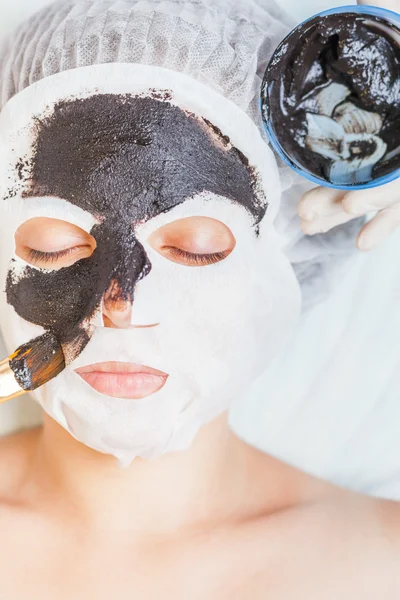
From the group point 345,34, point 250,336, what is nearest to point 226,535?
point 250,336

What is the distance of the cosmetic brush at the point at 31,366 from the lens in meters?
1.01

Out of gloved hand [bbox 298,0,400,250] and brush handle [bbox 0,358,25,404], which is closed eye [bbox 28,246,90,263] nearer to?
brush handle [bbox 0,358,25,404]

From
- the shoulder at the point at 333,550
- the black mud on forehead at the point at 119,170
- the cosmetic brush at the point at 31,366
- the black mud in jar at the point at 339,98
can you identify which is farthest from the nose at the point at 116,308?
the shoulder at the point at 333,550

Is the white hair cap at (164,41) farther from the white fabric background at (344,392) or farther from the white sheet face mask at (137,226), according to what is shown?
the white fabric background at (344,392)

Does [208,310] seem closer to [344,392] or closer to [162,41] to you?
[162,41]

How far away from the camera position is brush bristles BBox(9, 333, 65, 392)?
102 cm

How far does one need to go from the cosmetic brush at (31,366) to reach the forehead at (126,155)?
0.74 ft

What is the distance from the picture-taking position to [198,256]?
1.09 metres

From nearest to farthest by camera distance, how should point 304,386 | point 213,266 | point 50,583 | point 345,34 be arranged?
point 345,34 → point 213,266 → point 50,583 → point 304,386

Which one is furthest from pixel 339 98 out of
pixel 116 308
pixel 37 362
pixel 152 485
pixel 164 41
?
pixel 152 485

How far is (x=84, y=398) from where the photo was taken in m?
1.14

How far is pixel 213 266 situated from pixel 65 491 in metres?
0.55

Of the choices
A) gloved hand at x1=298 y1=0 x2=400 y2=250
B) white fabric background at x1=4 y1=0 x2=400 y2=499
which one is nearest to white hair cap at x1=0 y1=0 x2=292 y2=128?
gloved hand at x1=298 y1=0 x2=400 y2=250

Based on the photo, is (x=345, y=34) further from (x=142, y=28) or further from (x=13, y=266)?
(x=13, y=266)
